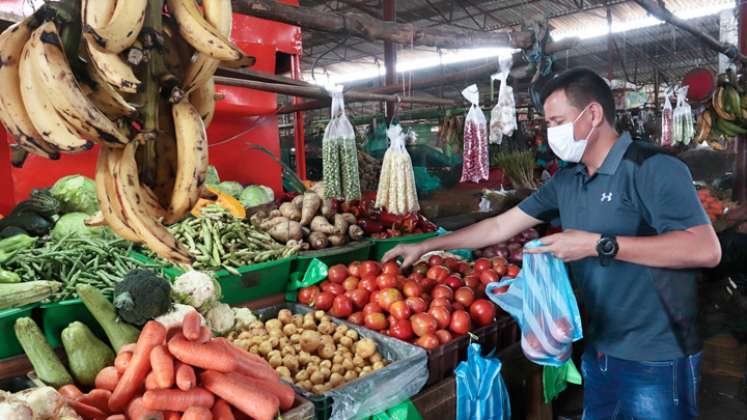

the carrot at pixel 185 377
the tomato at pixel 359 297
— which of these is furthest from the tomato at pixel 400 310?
the carrot at pixel 185 377

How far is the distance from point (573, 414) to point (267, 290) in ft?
7.83

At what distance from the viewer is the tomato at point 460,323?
280cm

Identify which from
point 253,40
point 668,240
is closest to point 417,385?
point 668,240

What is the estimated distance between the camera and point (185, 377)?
5.85 ft

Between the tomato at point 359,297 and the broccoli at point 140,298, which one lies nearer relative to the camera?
the broccoli at point 140,298

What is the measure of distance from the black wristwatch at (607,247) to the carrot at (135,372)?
5.78 ft

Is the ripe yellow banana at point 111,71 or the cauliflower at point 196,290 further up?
the ripe yellow banana at point 111,71

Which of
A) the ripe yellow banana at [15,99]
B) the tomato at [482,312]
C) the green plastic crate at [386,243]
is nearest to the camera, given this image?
the ripe yellow banana at [15,99]

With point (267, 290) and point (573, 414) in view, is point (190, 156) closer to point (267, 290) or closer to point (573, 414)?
point (267, 290)

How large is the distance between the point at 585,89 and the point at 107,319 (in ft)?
7.83

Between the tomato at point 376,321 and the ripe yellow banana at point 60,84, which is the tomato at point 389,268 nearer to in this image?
the tomato at point 376,321

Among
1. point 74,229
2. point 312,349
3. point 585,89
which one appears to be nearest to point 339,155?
point 312,349

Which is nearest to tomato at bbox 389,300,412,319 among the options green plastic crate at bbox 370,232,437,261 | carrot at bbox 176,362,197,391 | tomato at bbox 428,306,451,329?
tomato at bbox 428,306,451,329

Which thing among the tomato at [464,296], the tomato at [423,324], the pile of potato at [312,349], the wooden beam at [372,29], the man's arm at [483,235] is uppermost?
the wooden beam at [372,29]
